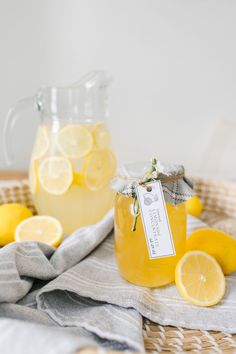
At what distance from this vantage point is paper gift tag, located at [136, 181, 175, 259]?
0.59 meters

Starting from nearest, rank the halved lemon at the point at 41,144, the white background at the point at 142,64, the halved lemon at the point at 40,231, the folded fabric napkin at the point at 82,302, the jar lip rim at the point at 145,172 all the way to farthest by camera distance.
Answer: the folded fabric napkin at the point at 82,302
the jar lip rim at the point at 145,172
the halved lemon at the point at 40,231
the halved lemon at the point at 41,144
the white background at the point at 142,64

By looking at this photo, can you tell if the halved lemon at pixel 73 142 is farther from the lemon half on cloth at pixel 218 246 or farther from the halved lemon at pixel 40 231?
the lemon half on cloth at pixel 218 246

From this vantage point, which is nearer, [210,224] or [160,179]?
[160,179]

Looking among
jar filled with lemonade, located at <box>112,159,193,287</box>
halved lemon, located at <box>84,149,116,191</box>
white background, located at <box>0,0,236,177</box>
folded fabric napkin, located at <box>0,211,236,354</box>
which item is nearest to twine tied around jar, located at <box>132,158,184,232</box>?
jar filled with lemonade, located at <box>112,159,193,287</box>

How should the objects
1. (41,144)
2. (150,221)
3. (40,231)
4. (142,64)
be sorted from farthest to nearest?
(142,64), (41,144), (40,231), (150,221)

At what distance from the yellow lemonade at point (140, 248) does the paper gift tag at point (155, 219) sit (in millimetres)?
19

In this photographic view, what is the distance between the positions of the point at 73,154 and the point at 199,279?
37cm

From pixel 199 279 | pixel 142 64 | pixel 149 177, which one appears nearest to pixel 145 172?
pixel 149 177

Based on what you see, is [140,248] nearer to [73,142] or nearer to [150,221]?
[150,221]

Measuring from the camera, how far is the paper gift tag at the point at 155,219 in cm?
59

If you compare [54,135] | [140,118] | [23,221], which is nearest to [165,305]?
[23,221]

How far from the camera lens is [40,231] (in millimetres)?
759

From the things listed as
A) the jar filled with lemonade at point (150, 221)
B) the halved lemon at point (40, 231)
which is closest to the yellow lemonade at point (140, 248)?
the jar filled with lemonade at point (150, 221)

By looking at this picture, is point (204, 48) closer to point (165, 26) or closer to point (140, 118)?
point (165, 26)
